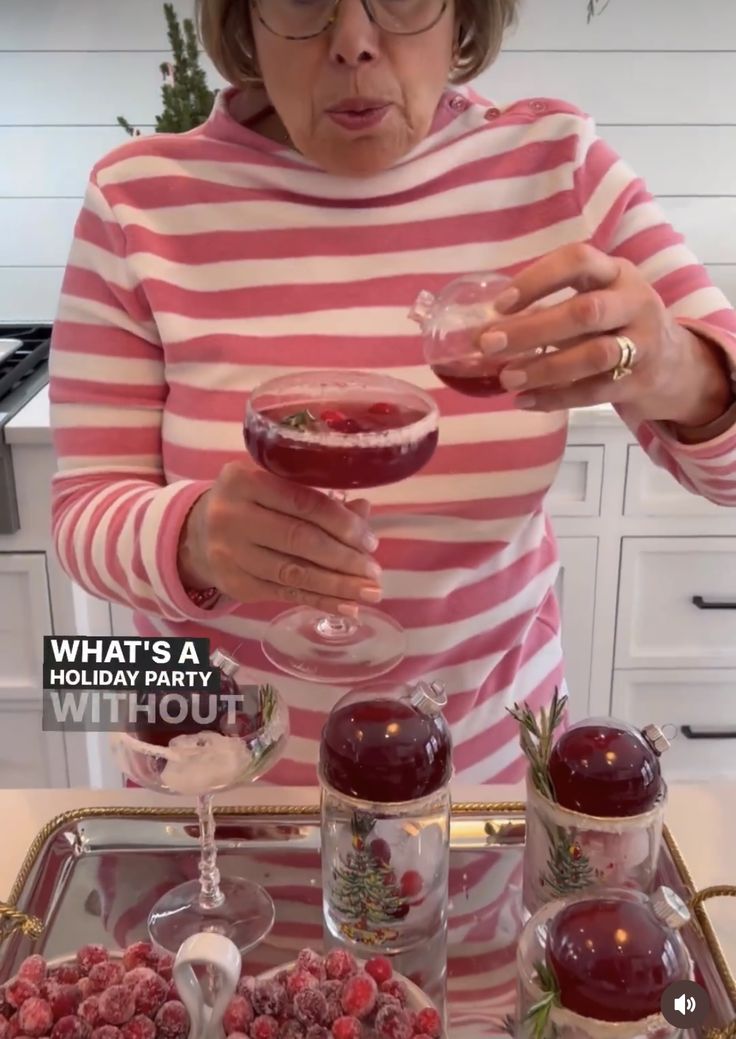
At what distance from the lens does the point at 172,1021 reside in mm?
617

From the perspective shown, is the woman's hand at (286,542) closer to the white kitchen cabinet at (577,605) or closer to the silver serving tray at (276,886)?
the silver serving tray at (276,886)

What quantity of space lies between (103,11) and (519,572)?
4.96 feet

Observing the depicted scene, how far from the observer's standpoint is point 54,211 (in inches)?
85.4

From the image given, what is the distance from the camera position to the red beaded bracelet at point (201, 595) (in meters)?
0.92

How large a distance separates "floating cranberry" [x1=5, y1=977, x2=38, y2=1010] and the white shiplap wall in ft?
5.86

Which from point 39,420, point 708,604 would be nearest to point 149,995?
point 39,420

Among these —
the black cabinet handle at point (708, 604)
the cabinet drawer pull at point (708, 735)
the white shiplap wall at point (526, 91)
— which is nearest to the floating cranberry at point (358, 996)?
the black cabinet handle at point (708, 604)

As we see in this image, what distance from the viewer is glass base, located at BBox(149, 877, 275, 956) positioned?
2.60 feet

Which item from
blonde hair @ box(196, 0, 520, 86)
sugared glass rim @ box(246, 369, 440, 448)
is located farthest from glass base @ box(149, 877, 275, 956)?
blonde hair @ box(196, 0, 520, 86)

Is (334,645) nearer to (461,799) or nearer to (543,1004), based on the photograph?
(461,799)

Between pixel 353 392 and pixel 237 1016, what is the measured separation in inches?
18.6

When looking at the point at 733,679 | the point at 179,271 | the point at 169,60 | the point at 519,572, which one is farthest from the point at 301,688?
the point at 169,60

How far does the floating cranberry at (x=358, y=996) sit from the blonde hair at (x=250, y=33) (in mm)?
820

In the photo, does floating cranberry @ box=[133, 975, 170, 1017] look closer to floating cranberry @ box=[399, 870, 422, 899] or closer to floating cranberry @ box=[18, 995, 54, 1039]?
floating cranberry @ box=[18, 995, 54, 1039]
